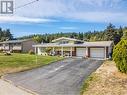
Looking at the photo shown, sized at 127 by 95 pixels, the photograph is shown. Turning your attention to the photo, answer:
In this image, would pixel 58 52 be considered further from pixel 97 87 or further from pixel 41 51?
pixel 97 87

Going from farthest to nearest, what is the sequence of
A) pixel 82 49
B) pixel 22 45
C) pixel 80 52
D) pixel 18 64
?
pixel 22 45
pixel 80 52
pixel 82 49
pixel 18 64

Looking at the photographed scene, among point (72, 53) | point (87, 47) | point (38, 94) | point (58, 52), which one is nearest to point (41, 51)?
point (58, 52)

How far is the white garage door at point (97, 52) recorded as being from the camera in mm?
52312

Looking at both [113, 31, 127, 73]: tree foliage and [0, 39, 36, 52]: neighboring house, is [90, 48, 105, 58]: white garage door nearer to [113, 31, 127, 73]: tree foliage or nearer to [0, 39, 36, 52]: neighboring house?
[113, 31, 127, 73]: tree foliage

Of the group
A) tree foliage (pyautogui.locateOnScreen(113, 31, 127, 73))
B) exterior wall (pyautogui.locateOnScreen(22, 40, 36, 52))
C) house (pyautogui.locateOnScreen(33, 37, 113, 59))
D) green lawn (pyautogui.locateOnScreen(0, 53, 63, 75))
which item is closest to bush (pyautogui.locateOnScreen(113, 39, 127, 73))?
tree foliage (pyautogui.locateOnScreen(113, 31, 127, 73))

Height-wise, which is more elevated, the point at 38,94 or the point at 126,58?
the point at 126,58

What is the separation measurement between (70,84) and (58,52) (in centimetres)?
4014

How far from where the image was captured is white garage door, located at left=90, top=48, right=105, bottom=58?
5231 centimetres

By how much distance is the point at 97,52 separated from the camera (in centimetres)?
5312

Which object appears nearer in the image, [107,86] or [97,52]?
[107,86]

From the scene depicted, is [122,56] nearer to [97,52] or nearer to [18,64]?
[18,64]

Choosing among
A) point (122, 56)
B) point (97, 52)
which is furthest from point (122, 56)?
point (97, 52)

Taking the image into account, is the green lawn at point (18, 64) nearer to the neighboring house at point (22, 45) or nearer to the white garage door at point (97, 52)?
the white garage door at point (97, 52)

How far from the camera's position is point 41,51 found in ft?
222
